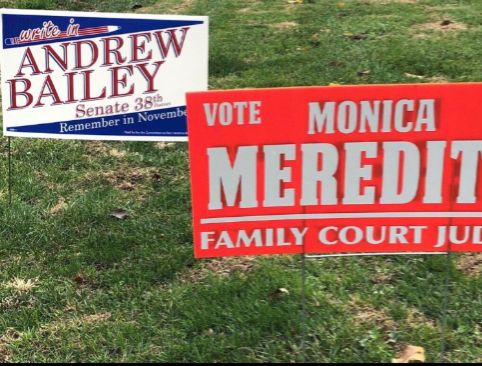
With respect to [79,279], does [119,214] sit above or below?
above

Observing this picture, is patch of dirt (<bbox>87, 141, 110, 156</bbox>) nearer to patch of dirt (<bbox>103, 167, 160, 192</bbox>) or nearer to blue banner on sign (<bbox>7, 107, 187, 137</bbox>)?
patch of dirt (<bbox>103, 167, 160, 192</bbox>)

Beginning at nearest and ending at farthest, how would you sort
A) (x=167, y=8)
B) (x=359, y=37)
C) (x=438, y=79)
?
(x=438, y=79)
(x=359, y=37)
(x=167, y=8)

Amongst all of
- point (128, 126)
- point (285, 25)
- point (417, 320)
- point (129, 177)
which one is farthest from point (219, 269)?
point (285, 25)

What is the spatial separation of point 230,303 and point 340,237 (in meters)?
0.66

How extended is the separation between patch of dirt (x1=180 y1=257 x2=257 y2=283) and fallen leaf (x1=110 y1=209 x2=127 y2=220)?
0.70 metres

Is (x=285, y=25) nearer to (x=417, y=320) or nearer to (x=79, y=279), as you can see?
(x=79, y=279)

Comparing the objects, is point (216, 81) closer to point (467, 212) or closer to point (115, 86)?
point (115, 86)

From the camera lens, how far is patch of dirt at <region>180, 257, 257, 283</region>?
290cm

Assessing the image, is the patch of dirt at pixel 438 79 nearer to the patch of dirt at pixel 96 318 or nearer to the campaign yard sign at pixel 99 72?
the campaign yard sign at pixel 99 72

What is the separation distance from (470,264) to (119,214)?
1.98 meters

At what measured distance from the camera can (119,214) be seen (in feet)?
11.3

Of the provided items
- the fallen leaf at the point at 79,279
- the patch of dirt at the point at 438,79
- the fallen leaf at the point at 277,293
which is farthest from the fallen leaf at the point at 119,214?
the patch of dirt at the point at 438,79

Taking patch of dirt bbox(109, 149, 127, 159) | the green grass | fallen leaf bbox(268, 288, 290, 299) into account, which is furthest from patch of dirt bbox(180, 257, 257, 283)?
patch of dirt bbox(109, 149, 127, 159)

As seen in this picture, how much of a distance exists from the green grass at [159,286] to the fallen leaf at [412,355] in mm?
39
